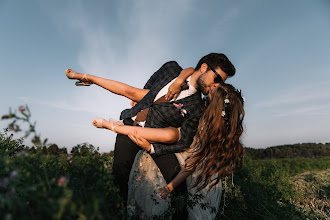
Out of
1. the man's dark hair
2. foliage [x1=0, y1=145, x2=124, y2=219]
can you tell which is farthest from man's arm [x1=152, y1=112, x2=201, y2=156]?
foliage [x1=0, y1=145, x2=124, y2=219]

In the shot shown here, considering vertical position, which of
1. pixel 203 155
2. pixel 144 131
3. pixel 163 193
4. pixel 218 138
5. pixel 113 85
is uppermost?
pixel 113 85

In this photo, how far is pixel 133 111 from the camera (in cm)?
314

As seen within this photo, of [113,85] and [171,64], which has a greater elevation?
[171,64]

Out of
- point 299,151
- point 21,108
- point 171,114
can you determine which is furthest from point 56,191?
point 299,151

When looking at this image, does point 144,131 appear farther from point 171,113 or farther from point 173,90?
point 173,90

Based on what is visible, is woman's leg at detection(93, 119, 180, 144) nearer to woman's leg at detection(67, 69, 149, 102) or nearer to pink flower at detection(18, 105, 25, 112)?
woman's leg at detection(67, 69, 149, 102)

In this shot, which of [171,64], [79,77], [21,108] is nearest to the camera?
[21,108]

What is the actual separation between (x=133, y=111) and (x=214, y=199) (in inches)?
71.3

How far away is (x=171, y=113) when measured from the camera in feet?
9.52

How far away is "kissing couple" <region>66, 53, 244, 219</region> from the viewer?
9.15ft

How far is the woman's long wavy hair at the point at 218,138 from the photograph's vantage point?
2.87 m

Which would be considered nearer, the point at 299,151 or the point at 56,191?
the point at 56,191

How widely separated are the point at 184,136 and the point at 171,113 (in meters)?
0.39

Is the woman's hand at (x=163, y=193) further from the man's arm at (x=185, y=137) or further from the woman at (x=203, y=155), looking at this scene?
the man's arm at (x=185, y=137)
